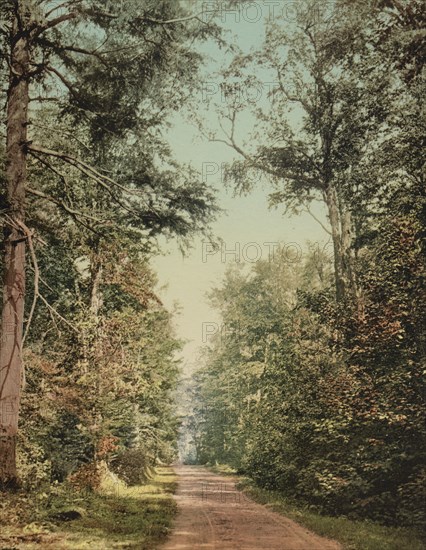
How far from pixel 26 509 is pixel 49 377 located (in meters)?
6.98

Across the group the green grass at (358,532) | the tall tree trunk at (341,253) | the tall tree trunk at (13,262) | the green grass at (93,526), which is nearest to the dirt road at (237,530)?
the green grass at (358,532)

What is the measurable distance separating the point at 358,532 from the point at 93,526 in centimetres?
565

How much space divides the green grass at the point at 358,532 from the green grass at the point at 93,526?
348cm

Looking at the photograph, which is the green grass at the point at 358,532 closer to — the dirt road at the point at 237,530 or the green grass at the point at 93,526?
the dirt road at the point at 237,530

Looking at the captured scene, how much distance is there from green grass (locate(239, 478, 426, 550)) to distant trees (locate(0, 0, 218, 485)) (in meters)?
6.88

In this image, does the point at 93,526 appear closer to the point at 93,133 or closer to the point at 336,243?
the point at 93,133

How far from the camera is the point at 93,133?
12078 mm

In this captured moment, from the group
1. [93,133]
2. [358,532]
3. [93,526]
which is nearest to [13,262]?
[93,133]

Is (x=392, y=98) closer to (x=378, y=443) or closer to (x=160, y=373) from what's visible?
(x=378, y=443)

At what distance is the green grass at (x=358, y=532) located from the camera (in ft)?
28.2

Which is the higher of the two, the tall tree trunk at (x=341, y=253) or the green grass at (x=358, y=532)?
the tall tree trunk at (x=341, y=253)

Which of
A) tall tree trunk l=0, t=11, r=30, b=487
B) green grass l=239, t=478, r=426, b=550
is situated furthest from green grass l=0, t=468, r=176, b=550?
green grass l=239, t=478, r=426, b=550

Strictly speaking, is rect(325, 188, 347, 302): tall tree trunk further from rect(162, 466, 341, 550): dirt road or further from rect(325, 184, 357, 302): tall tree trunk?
rect(162, 466, 341, 550): dirt road

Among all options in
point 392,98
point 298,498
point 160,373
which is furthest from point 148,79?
Answer: point 160,373
